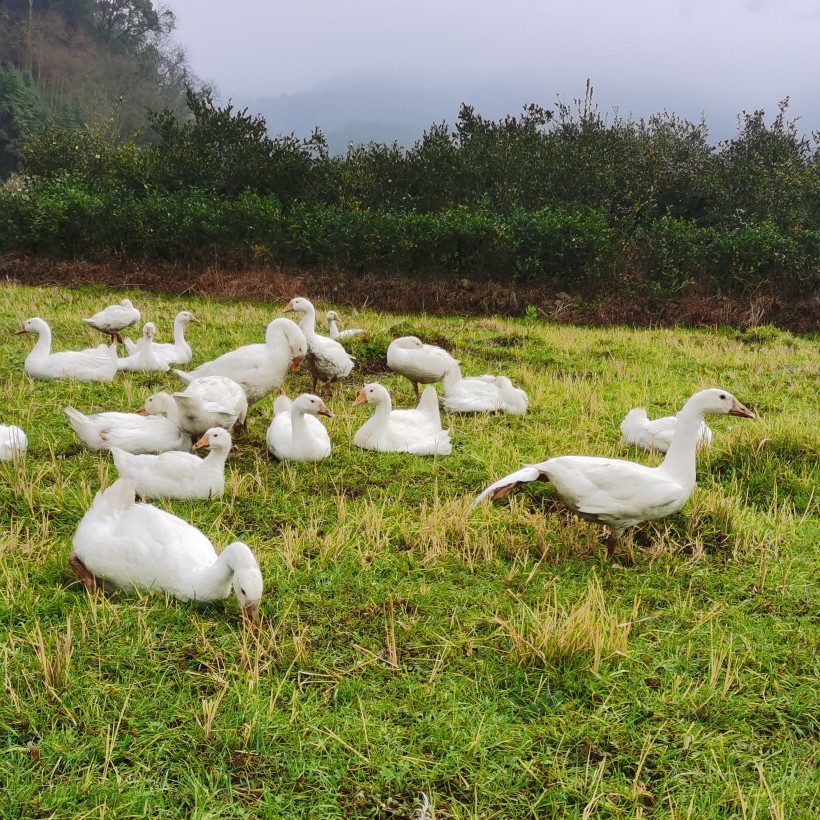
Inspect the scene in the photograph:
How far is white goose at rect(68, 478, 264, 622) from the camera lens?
10.5 feet

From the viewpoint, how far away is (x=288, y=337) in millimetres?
6777

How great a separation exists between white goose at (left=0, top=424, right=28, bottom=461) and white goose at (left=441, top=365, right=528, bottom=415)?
4.00 m

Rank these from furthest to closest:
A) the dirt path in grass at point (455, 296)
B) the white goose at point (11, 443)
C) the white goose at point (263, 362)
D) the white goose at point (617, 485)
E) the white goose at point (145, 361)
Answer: the dirt path in grass at point (455, 296), the white goose at point (145, 361), the white goose at point (263, 362), the white goose at point (11, 443), the white goose at point (617, 485)

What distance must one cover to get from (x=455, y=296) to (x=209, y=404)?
11863mm

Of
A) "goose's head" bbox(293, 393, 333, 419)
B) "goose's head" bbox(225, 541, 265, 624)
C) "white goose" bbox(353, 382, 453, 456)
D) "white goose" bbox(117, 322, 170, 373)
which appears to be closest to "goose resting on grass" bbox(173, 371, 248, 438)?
"goose's head" bbox(293, 393, 333, 419)

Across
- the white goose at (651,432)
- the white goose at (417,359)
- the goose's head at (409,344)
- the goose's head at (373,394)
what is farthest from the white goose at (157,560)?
the goose's head at (409,344)

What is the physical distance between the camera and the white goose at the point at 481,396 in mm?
7276

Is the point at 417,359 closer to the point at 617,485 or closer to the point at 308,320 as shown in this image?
the point at 308,320

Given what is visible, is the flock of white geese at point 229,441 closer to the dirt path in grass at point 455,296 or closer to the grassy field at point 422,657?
the grassy field at point 422,657

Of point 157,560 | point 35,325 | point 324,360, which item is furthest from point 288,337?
point 157,560

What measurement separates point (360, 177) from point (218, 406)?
17004 mm

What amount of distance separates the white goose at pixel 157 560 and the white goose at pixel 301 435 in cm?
187

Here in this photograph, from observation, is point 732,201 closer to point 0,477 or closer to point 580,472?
point 580,472

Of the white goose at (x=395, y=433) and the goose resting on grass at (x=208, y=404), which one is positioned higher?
the goose resting on grass at (x=208, y=404)
